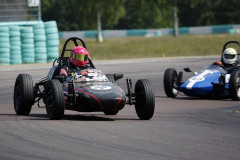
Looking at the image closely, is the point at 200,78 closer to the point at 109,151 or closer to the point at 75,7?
the point at 109,151

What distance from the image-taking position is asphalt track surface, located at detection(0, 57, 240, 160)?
6176 millimetres

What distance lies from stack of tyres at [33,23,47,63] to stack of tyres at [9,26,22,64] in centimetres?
69

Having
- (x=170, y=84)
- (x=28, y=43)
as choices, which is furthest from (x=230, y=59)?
(x=28, y=43)

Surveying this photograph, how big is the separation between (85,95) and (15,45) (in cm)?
1409

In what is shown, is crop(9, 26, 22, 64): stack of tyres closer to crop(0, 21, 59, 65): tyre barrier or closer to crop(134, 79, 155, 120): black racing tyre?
crop(0, 21, 59, 65): tyre barrier

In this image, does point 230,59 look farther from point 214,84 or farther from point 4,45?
point 4,45

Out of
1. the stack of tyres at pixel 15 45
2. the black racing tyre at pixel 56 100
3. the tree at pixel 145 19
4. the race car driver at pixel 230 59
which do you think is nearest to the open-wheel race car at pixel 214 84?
the race car driver at pixel 230 59

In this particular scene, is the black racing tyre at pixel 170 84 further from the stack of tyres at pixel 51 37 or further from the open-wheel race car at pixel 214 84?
the stack of tyres at pixel 51 37

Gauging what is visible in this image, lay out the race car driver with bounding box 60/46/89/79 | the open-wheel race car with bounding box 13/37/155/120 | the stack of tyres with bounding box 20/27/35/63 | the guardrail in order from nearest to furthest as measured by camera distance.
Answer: the open-wheel race car with bounding box 13/37/155/120 → the race car driver with bounding box 60/46/89/79 → the stack of tyres with bounding box 20/27/35/63 → the guardrail

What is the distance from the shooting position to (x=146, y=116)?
9.18m

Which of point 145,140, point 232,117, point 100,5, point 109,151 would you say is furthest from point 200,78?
point 100,5

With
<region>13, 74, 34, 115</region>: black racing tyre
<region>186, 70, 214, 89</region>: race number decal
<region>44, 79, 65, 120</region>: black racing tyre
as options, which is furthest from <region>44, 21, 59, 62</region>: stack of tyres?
<region>44, 79, 65, 120</region>: black racing tyre

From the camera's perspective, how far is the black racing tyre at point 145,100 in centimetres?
902

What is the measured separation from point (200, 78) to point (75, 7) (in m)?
49.8
